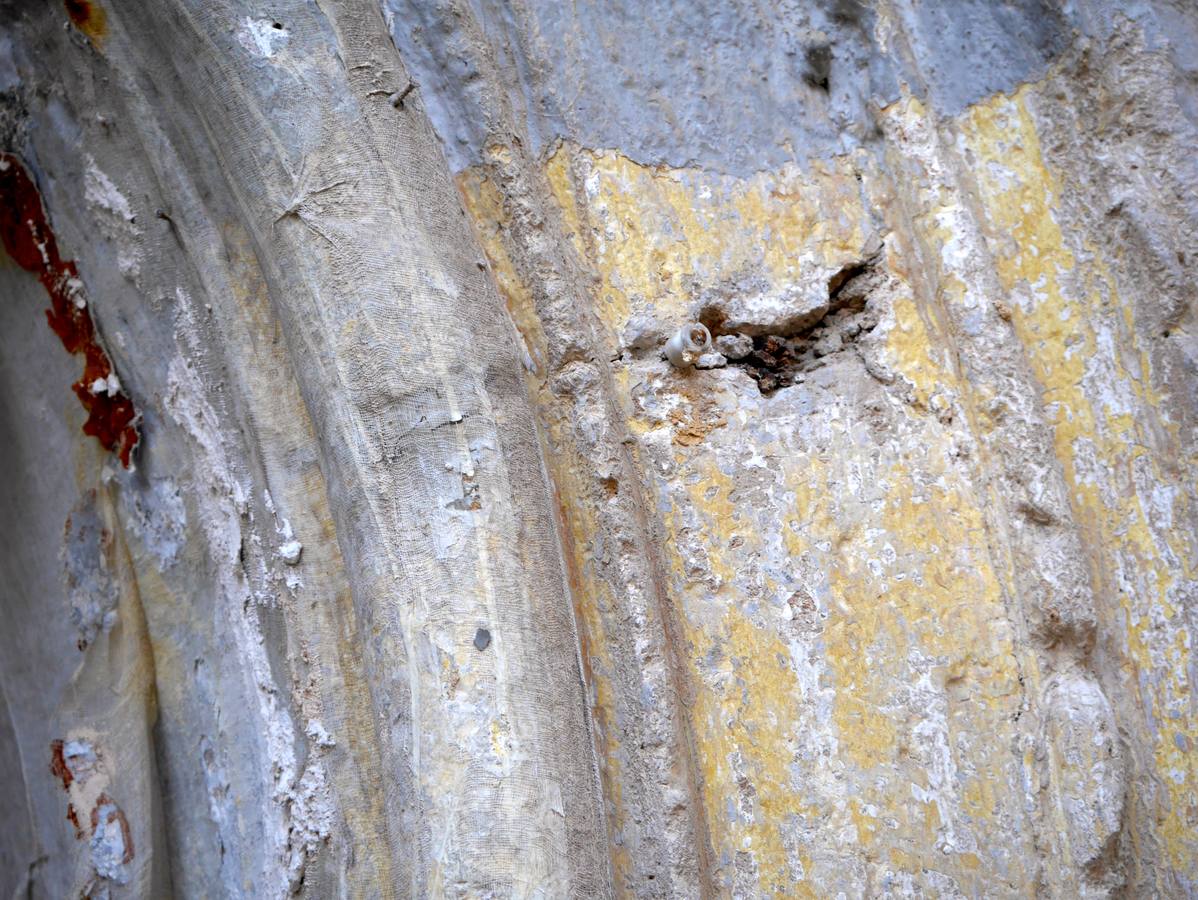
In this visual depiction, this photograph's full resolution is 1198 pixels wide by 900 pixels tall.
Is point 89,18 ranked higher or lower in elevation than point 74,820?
higher

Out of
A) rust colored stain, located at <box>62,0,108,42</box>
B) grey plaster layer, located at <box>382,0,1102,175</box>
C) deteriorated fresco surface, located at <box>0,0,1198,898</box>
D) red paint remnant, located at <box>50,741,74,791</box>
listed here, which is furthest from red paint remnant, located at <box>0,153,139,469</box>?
grey plaster layer, located at <box>382,0,1102,175</box>

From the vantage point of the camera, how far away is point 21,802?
1.32 metres

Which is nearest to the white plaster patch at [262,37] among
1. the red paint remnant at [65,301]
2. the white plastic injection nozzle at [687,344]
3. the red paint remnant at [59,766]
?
the red paint remnant at [65,301]

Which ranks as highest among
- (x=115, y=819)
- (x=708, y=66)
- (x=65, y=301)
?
(x=708, y=66)

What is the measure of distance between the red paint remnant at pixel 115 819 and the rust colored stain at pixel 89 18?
2.99 feet

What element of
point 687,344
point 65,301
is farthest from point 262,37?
point 687,344

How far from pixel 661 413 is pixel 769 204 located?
0.29m

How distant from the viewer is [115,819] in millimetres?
1153

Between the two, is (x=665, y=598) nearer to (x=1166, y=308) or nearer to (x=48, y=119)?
(x=1166, y=308)

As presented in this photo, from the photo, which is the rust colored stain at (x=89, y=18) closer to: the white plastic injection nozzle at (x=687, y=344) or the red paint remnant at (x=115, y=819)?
the white plastic injection nozzle at (x=687, y=344)

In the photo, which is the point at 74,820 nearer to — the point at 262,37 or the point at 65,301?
the point at 65,301

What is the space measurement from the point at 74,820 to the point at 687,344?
0.96 meters

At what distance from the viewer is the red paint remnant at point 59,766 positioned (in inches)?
47.6

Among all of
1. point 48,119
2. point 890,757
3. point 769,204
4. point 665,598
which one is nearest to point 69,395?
point 48,119
